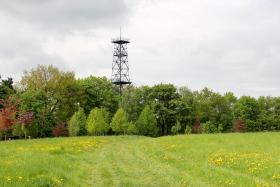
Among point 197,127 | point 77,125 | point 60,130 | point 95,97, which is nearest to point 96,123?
point 77,125

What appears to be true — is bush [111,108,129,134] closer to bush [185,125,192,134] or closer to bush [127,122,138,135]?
bush [127,122,138,135]

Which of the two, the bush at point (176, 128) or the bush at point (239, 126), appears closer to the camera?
the bush at point (176, 128)

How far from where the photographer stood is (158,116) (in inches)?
4400

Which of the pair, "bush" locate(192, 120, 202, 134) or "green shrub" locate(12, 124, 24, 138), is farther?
"bush" locate(192, 120, 202, 134)

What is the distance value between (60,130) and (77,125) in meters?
6.36

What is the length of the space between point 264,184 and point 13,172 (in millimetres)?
10248

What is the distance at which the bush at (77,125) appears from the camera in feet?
285

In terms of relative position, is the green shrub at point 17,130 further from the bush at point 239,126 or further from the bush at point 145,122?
the bush at point 239,126

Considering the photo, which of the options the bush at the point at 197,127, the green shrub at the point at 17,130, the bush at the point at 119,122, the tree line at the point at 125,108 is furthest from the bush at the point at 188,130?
the green shrub at the point at 17,130

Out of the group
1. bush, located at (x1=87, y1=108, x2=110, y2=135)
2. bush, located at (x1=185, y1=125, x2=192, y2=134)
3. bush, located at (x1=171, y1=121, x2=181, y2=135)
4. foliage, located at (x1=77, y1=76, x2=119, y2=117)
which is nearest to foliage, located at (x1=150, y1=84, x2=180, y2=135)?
bush, located at (x1=171, y1=121, x2=181, y2=135)

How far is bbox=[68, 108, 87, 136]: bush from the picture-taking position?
86938 millimetres

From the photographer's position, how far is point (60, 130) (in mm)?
92125

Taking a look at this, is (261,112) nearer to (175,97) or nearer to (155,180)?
(175,97)

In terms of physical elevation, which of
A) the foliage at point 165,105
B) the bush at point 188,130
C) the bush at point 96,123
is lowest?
the bush at point 188,130
